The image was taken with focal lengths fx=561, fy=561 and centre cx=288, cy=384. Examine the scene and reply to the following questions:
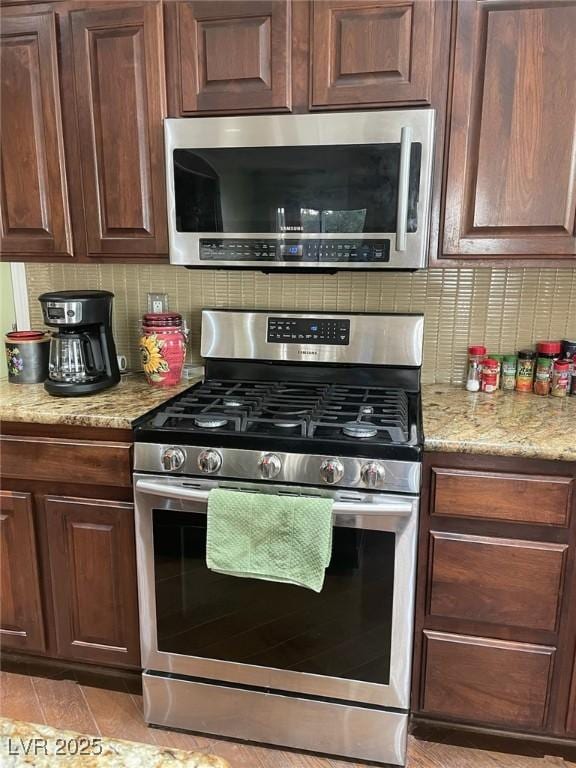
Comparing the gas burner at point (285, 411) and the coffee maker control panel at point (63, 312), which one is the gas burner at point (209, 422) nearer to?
the gas burner at point (285, 411)

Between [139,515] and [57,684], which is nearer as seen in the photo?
[139,515]

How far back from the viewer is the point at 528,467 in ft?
4.66

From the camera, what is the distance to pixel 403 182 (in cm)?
155

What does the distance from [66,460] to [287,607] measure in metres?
0.77

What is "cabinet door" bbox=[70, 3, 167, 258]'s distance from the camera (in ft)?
5.55

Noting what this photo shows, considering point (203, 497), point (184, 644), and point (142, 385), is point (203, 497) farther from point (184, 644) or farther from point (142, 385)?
point (142, 385)

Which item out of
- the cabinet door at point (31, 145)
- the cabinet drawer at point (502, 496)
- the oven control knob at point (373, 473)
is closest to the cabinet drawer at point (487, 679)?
the cabinet drawer at point (502, 496)

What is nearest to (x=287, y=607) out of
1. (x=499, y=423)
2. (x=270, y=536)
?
(x=270, y=536)

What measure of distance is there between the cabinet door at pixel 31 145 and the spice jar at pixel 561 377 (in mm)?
1675

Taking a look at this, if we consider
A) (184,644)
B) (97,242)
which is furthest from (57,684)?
(97,242)

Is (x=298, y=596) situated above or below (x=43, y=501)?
below

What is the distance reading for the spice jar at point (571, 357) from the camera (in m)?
1.86

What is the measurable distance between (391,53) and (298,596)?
59.5 inches

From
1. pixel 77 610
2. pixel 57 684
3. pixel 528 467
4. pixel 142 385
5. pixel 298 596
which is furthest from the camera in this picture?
pixel 142 385
